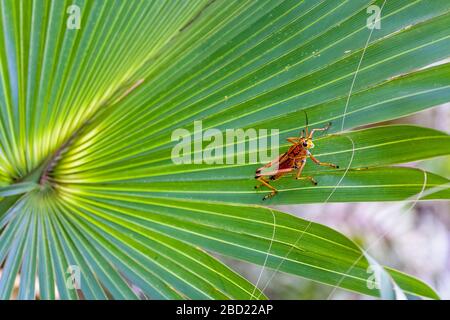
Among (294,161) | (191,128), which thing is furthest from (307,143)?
(191,128)

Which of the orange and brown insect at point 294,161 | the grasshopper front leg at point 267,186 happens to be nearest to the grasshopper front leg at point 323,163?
the orange and brown insect at point 294,161

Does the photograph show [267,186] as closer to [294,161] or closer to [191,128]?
[294,161]

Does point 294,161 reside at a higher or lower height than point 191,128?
lower

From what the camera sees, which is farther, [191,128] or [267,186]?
[191,128]

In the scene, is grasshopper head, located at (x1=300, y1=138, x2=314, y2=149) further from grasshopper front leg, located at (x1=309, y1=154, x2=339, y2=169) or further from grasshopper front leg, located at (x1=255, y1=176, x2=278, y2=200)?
grasshopper front leg, located at (x1=255, y1=176, x2=278, y2=200)

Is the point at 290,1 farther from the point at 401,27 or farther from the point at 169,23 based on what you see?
the point at 169,23

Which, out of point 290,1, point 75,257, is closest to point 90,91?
point 75,257

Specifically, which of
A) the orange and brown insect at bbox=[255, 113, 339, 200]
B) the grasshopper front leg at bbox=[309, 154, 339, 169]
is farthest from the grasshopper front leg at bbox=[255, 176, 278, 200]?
the grasshopper front leg at bbox=[309, 154, 339, 169]
